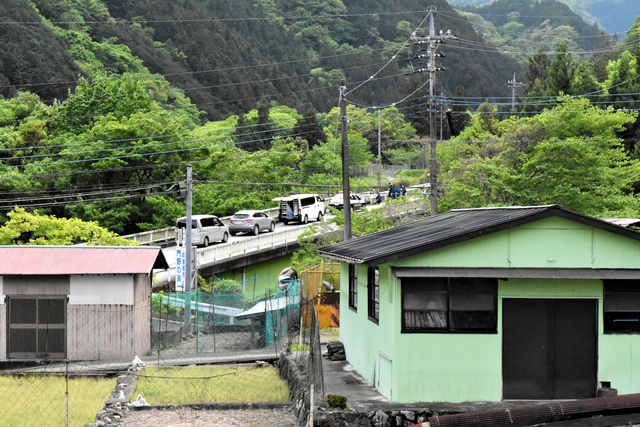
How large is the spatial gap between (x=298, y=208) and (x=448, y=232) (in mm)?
35401

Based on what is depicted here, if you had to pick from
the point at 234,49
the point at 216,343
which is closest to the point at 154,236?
the point at 216,343

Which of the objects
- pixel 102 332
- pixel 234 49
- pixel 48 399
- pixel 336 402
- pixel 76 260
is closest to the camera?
pixel 336 402

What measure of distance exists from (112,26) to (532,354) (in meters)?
115

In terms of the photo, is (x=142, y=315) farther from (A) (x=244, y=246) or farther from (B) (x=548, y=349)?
(A) (x=244, y=246)

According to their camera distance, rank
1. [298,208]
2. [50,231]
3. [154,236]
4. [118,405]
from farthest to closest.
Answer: [298,208]
[154,236]
[50,231]
[118,405]

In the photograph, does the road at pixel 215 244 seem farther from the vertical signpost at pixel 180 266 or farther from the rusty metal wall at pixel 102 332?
the rusty metal wall at pixel 102 332

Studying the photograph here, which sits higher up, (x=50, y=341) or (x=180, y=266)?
(x=180, y=266)

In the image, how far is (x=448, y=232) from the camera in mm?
14023

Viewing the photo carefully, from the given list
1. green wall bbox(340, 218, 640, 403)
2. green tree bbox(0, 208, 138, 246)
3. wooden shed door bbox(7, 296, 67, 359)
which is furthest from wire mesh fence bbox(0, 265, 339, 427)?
green tree bbox(0, 208, 138, 246)

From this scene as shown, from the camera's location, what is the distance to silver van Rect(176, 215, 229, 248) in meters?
39.3

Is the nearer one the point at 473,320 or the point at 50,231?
the point at 473,320

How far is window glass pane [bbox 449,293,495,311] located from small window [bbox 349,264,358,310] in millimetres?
4256

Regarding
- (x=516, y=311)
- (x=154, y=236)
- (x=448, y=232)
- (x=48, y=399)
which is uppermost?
(x=448, y=232)

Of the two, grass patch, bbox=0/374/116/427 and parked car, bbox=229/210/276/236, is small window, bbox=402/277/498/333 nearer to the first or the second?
grass patch, bbox=0/374/116/427
